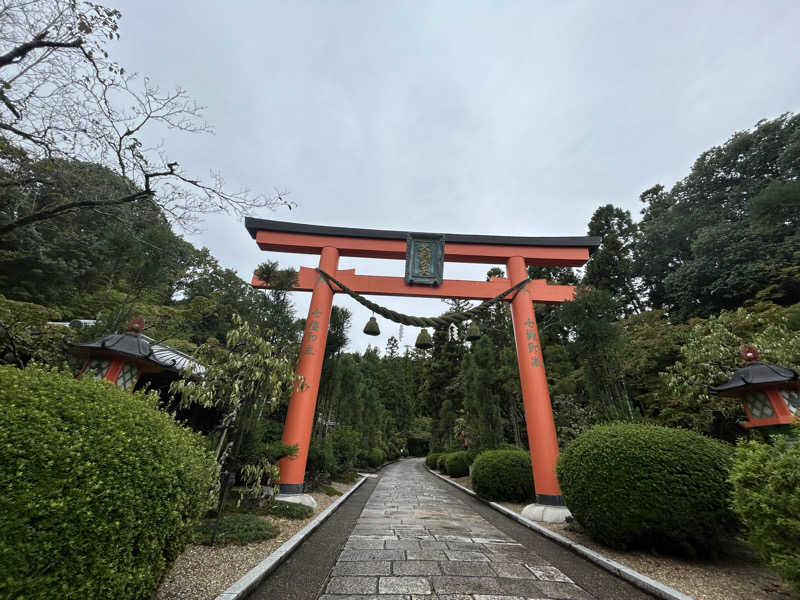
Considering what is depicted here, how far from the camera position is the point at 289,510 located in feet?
18.4

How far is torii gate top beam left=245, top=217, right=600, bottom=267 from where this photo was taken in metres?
8.12

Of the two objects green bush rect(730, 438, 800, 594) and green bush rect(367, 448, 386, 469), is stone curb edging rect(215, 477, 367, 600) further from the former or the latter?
green bush rect(367, 448, 386, 469)

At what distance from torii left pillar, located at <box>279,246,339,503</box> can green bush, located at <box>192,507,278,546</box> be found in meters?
1.86

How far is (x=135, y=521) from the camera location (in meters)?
1.82

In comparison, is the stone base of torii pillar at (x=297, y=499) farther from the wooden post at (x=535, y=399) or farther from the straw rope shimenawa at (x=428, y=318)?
the wooden post at (x=535, y=399)

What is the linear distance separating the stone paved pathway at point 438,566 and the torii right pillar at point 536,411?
4.67 ft

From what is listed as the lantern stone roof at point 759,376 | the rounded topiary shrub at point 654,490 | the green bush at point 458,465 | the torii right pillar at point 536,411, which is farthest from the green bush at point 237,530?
the green bush at point 458,465

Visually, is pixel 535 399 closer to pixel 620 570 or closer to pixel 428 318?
pixel 428 318

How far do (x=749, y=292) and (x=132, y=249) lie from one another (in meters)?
21.6

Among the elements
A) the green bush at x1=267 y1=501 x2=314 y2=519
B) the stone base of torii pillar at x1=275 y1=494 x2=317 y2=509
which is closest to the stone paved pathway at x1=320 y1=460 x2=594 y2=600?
the green bush at x1=267 y1=501 x2=314 y2=519

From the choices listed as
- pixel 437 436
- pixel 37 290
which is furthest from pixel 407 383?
pixel 37 290

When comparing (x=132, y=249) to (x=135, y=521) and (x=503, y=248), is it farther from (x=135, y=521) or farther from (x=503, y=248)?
(x=503, y=248)

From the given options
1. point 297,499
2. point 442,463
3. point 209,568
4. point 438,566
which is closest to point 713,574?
point 438,566

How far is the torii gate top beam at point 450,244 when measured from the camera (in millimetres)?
8125
